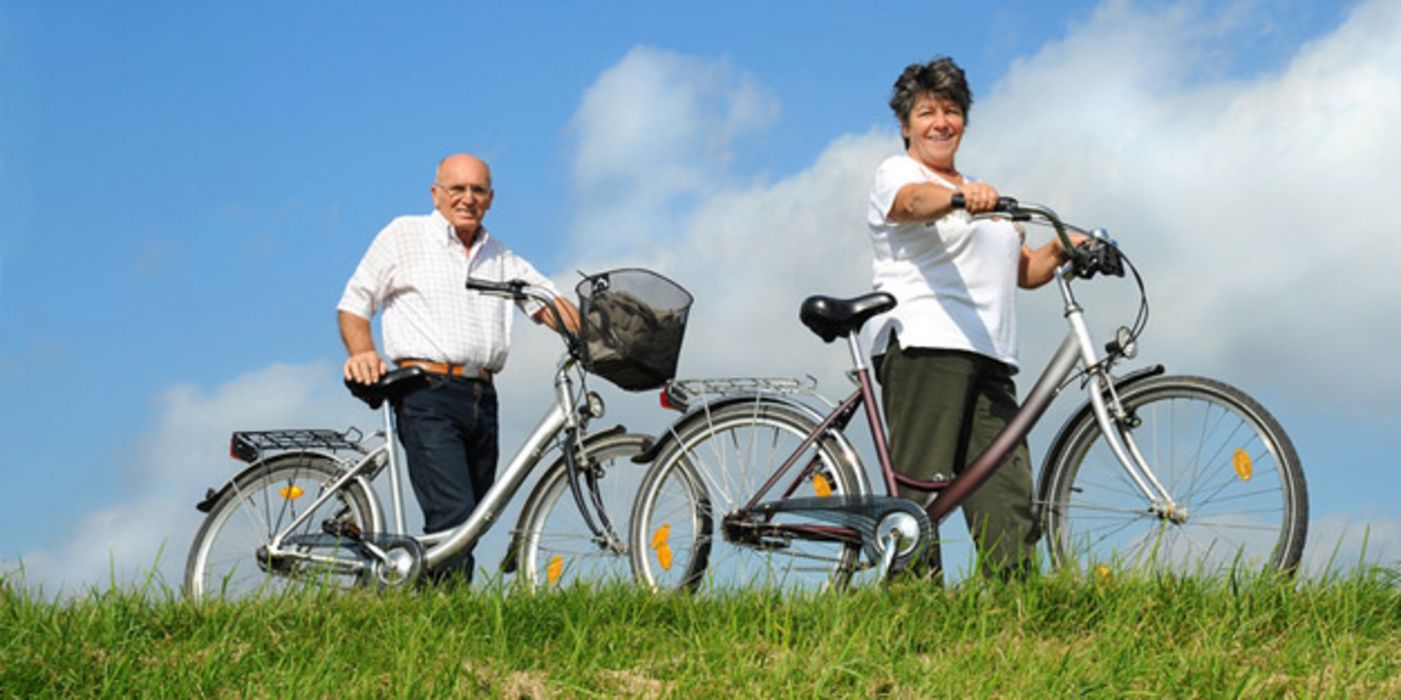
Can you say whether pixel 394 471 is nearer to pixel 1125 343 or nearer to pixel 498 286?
pixel 498 286

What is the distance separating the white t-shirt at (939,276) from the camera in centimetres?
612

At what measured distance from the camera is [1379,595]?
574cm

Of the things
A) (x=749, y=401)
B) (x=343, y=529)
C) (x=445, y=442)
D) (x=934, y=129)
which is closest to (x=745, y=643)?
(x=749, y=401)

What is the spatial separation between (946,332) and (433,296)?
99.3 inches

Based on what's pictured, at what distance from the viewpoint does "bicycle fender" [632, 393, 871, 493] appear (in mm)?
6086

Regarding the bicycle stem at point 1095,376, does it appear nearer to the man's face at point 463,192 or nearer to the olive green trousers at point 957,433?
the olive green trousers at point 957,433

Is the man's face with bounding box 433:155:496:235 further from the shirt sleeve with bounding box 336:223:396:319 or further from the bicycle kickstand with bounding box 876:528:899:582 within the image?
the bicycle kickstand with bounding box 876:528:899:582

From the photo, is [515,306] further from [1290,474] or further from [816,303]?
[1290,474]

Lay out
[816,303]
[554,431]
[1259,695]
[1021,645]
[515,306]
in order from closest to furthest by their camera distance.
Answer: [1259,695], [1021,645], [816,303], [554,431], [515,306]

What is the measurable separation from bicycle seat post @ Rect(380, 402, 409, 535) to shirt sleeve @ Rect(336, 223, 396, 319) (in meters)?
0.49

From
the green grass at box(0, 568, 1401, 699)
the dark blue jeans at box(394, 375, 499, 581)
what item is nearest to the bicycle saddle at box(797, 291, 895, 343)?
the green grass at box(0, 568, 1401, 699)

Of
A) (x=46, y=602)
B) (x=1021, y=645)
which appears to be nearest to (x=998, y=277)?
(x=1021, y=645)

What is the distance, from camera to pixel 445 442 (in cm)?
716

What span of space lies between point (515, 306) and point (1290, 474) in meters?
3.51
